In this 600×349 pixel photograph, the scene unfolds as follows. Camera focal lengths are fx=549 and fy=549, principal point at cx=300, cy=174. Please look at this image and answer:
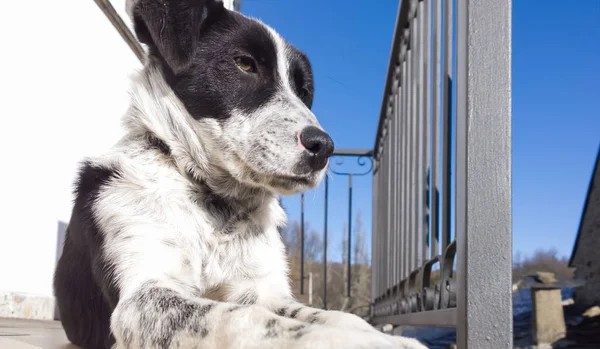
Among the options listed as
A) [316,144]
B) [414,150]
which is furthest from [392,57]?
[316,144]

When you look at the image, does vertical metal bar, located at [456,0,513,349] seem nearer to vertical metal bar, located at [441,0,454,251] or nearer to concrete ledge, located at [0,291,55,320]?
vertical metal bar, located at [441,0,454,251]

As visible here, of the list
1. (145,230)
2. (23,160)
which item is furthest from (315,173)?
(23,160)

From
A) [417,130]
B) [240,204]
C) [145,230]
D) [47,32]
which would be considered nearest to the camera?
[145,230]

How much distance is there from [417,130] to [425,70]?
31 cm

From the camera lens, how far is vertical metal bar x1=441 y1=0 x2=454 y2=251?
1.54 metres

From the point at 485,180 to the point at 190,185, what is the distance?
2.93ft

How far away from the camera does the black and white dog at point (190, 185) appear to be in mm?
1417

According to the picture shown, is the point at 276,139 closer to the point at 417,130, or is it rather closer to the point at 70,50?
the point at 417,130

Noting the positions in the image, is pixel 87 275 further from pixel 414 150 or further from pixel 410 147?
pixel 410 147

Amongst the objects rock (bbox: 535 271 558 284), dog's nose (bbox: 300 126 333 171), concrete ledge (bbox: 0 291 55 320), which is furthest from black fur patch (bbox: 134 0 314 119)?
rock (bbox: 535 271 558 284)

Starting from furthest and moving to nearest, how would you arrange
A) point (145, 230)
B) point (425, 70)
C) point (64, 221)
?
1. point (64, 221)
2. point (425, 70)
3. point (145, 230)

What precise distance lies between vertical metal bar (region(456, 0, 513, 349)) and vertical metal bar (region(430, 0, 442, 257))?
58 centimetres

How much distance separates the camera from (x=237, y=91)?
1.79 metres

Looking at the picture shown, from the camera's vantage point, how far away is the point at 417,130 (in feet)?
7.82
